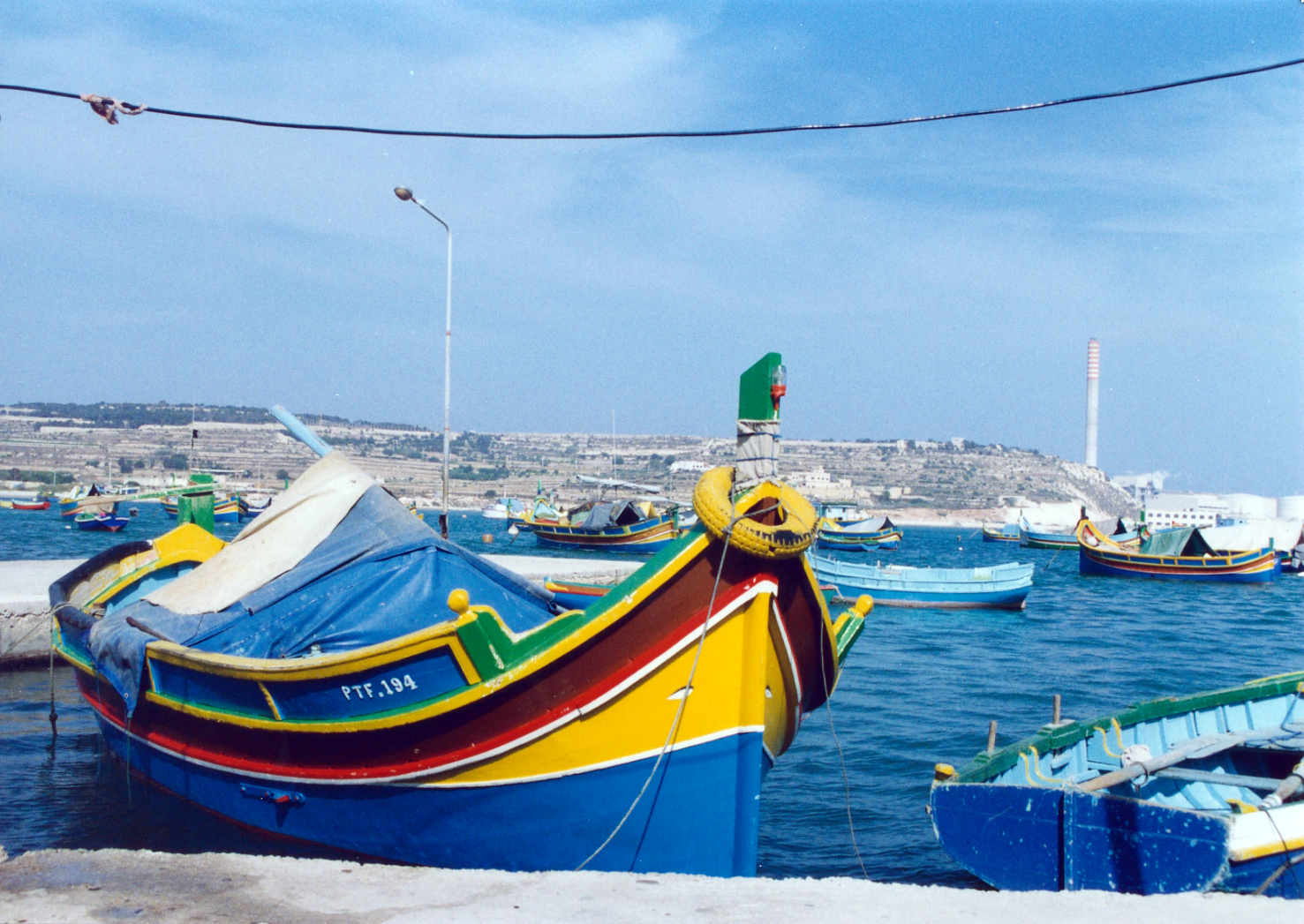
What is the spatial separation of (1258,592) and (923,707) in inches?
1227

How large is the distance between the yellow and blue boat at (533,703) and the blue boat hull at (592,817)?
1cm

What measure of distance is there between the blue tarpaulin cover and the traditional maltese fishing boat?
3 centimetres

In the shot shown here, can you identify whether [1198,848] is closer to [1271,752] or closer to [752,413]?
[1271,752]

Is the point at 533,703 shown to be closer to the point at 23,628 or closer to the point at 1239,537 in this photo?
the point at 23,628

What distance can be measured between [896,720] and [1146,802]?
8444 mm

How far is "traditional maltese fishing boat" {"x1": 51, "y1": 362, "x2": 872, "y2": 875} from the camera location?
6590 mm

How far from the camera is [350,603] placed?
8.31 meters

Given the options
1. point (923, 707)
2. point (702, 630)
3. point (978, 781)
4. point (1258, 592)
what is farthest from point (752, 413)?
point (1258, 592)

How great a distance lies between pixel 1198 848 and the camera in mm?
6605

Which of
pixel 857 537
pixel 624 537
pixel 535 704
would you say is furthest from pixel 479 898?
pixel 857 537

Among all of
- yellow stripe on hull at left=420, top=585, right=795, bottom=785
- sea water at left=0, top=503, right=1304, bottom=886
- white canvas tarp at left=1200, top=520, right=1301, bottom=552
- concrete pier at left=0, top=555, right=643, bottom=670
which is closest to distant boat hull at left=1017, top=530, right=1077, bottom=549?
white canvas tarp at left=1200, top=520, right=1301, bottom=552

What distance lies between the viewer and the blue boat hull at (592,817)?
6664mm

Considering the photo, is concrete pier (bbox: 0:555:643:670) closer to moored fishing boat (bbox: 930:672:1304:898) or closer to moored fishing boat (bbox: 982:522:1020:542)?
moored fishing boat (bbox: 930:672:1304:898)

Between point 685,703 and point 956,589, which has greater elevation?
point 685,703
